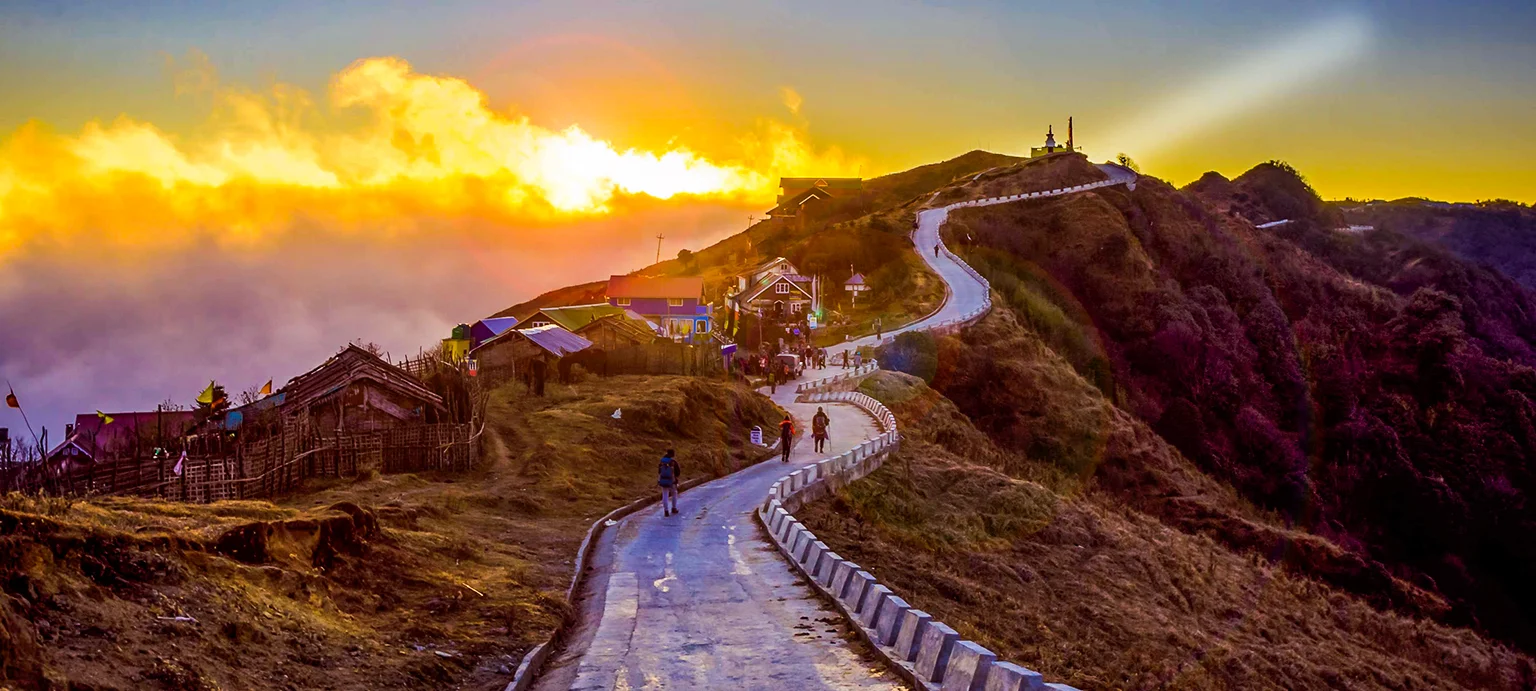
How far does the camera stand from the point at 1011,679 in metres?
11.3

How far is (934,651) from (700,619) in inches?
181

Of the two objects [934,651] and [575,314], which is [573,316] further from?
[934,651]

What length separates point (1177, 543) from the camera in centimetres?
3941

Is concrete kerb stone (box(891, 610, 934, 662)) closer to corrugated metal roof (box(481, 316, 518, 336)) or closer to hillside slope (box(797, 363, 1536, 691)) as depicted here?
hillside slope (box(797, 363, 1536, 691))

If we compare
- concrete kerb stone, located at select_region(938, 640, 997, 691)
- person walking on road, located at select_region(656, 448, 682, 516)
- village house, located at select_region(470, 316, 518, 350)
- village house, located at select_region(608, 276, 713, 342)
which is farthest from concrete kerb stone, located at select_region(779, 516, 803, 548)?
village house, located at select_region(608, 276, 713, 342)

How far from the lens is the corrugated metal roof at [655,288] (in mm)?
94750

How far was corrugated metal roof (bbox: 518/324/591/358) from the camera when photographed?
48.3 m

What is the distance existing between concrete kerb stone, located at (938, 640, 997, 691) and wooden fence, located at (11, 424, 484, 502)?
10.5 metres

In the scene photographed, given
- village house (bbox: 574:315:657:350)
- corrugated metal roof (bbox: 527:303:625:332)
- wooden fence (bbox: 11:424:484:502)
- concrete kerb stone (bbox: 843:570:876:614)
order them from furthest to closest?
1. corrugated metal roof (bbox: 527:303:625:332)
2. village house (bbox: 574:315:657:350)
3. wooden fence (bbox: 11:424:484:502)
4. concrete kerb stone (bbox: 843:570:876:614)

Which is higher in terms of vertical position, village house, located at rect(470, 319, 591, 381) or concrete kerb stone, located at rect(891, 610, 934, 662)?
village house, located at rect(470, 319, 591, 381)

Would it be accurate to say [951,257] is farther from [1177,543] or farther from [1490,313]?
[1177,543]

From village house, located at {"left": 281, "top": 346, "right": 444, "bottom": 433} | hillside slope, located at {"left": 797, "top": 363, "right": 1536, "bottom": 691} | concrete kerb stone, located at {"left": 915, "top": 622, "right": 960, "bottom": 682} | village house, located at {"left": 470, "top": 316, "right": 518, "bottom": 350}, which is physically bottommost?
hillside slope, located at {"left": 797, "top": 363, "right": 1536, "bottom": 691}

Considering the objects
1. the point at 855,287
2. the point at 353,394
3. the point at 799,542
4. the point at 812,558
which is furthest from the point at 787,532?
the point at 855,287

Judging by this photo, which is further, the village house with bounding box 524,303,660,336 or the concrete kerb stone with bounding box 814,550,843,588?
the village house with bounding box 524,303,660,336
